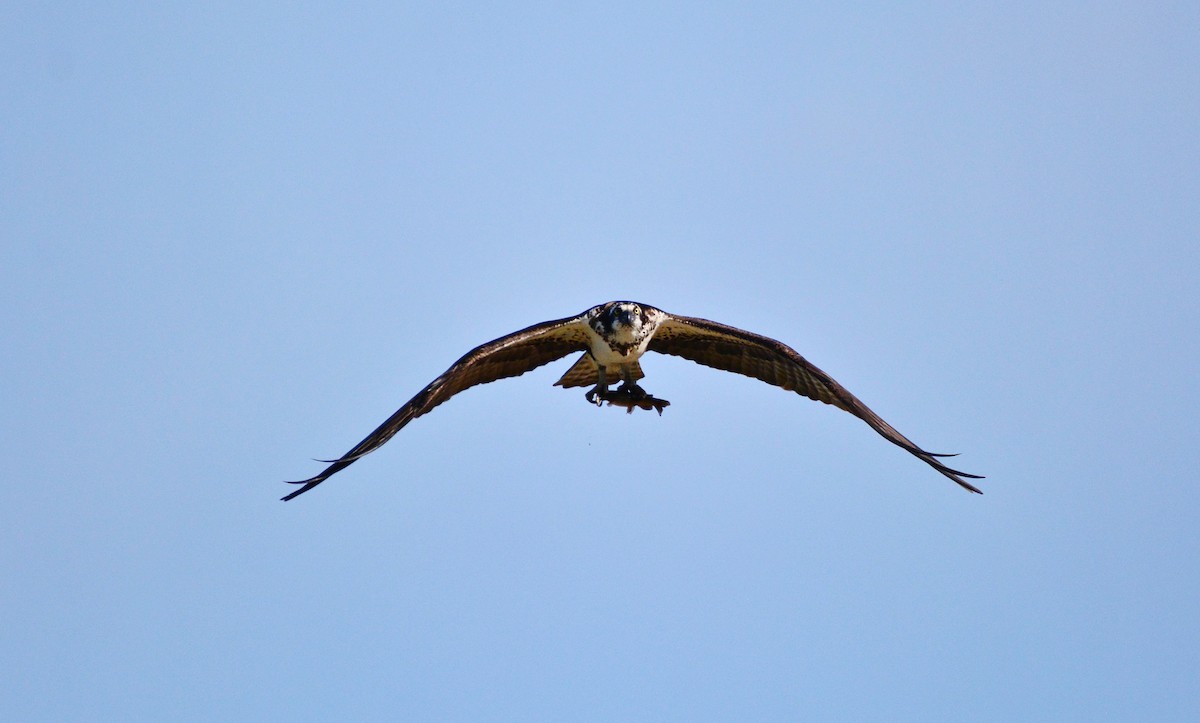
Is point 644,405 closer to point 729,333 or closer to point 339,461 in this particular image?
point 729,333

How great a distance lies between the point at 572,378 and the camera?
18359 millimetres

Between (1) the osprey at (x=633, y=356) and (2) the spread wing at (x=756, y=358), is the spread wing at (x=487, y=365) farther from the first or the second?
(2) the spread wing at (x=756, y=358)

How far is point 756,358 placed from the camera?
18.4 m

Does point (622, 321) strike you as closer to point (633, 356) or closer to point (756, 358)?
point (633, 356)

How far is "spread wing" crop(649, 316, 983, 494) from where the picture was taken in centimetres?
1772

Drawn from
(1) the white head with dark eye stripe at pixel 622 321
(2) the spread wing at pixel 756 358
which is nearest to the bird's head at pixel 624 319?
(1) the white head with dark eye stripe at pixel 622 321

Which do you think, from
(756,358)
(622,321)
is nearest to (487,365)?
(622,321)

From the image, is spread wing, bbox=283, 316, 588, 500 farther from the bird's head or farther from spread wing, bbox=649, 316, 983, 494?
spread wing, bbox=649, 316, 983, 494

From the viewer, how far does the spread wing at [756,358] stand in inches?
698

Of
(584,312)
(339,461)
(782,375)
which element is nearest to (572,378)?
(584,312)

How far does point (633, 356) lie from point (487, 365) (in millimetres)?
1849

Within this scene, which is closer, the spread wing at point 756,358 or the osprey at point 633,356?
the osprey at point 633,356

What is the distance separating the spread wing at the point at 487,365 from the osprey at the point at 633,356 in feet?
0.04

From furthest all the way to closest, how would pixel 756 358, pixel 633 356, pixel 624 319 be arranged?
pixel 756 358, pixel 633 356, pixel 624 319
